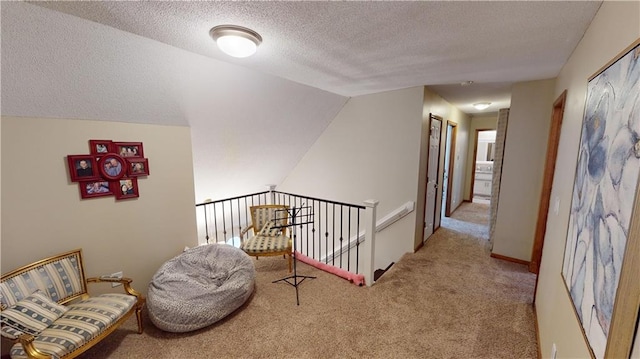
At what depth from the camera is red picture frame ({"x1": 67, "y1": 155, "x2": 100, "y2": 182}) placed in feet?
6.99

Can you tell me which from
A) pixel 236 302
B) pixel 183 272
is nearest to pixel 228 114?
pixel 183 272

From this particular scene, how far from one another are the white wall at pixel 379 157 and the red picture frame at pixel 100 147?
10.4ft

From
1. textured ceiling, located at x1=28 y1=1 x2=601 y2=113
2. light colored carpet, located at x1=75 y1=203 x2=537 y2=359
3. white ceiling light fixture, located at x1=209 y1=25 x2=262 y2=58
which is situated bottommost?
light colored carpet, located at x1=75 y1=203 x2=537 y2=359

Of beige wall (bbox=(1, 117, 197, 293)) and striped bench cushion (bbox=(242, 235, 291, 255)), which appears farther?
striped bench cushion (bbox=(242, 235, 291, 255))

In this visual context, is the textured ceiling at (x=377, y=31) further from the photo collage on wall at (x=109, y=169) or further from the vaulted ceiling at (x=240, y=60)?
the photo collage on wall at (x=109, y=169)

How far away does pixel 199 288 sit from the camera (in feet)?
7.53

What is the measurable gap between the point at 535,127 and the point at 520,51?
1537mm

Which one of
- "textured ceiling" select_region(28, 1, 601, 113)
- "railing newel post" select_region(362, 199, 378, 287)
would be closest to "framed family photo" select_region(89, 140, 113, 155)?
"textured ceiling" select_region(28, 1, 601, 113)

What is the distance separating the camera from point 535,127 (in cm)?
320

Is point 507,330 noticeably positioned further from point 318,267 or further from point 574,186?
point 318,267

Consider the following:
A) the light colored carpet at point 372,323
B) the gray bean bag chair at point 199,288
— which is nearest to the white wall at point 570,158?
the light colored carpet at point 372,323

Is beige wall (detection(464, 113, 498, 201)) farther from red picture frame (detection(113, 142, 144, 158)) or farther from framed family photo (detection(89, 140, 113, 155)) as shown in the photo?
framed family photo (detection(89, 140, 113, 155))

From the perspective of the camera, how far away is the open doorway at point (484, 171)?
761 cm

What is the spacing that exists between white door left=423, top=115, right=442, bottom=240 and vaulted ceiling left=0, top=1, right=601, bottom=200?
855 millimetres
